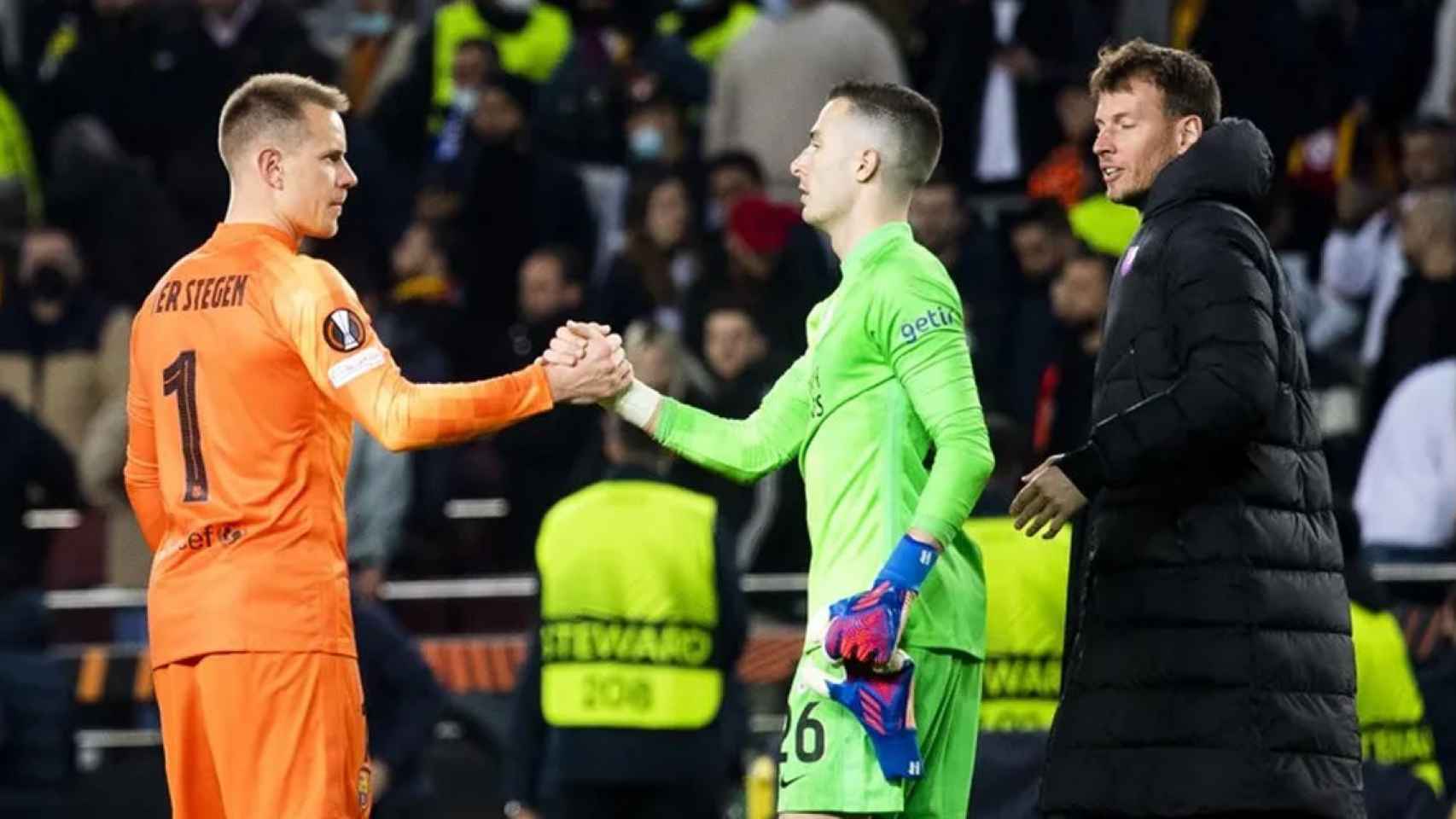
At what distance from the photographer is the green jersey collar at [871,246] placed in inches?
287

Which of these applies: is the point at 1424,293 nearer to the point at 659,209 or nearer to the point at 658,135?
the point at 659,209


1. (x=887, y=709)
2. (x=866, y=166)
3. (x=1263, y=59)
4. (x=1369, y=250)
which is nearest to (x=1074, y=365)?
(x=1369, y=250)

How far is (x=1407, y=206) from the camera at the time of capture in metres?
14.4

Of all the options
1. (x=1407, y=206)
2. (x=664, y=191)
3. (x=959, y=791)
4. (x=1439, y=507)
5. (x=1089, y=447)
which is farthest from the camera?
(x=664, y=191)

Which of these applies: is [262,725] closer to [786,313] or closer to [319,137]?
[319,137]

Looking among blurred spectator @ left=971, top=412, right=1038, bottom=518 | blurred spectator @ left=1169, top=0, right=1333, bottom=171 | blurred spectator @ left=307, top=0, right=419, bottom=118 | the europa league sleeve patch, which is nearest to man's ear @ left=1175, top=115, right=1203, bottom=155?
the europa league sleeve patch

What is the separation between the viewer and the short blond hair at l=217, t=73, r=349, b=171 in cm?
757

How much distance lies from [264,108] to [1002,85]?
9146 millimetres

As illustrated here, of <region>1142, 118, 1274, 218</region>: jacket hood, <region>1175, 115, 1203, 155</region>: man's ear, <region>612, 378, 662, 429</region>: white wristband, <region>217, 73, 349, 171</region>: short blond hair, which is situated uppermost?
<region>217, 73, 349, 171</region>: short blond hair

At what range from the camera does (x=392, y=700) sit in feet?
38.7

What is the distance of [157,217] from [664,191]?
8.67ft

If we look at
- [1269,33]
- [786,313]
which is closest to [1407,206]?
[1269,33]

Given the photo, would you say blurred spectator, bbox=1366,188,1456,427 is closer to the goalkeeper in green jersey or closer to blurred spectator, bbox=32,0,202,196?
blurred spectator, bbox=32,0,202,196

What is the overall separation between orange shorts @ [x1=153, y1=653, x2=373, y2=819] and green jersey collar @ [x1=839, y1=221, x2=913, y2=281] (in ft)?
4.84
